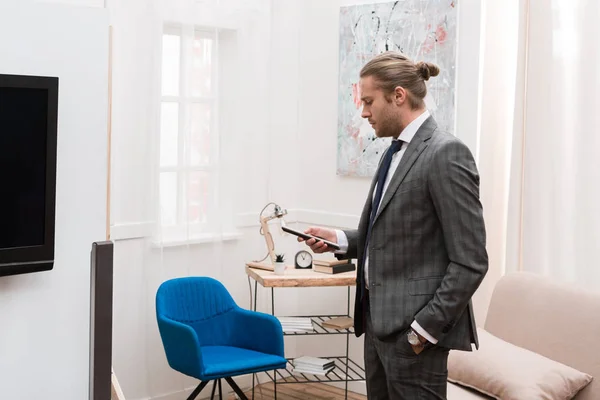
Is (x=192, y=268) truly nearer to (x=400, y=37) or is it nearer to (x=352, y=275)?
(x=352, y=275)

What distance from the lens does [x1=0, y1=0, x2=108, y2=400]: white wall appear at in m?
1.64

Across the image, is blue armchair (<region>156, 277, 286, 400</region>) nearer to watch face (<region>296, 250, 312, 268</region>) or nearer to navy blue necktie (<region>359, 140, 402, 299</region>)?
watch face (<region>296, 250, 312, 268</region>)

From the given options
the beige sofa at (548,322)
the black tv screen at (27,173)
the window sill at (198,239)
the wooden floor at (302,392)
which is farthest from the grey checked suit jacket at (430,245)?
the wooden floor at (302,392)

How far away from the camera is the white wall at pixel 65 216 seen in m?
1.64

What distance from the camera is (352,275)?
404 centimetres

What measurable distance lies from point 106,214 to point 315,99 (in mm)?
3052

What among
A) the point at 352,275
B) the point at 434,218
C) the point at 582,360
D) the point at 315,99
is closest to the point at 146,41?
the point at 315,99

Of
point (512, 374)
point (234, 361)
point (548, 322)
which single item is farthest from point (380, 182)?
point (234, 361)

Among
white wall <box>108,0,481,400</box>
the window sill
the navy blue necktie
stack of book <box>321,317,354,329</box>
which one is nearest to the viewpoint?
the navy blue necktie

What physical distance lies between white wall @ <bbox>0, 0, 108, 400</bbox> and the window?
2269mm

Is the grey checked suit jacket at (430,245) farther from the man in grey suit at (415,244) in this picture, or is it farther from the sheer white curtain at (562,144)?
the sheer white curtain at (562,144)

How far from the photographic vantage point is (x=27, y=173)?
64.5 inches

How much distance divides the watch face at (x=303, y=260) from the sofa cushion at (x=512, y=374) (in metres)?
1.25

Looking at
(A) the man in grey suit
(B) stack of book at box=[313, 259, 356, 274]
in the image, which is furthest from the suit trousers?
(B) stack of book at box=[313, 259, 356, 274]
